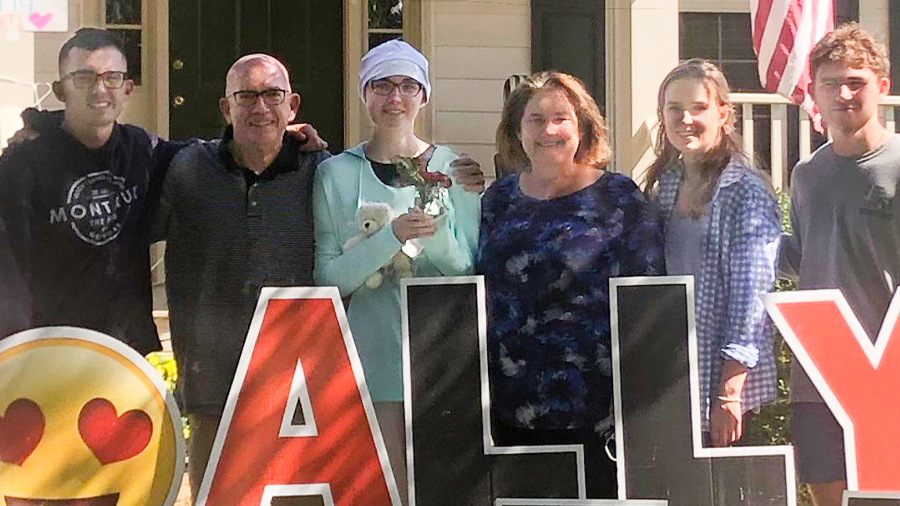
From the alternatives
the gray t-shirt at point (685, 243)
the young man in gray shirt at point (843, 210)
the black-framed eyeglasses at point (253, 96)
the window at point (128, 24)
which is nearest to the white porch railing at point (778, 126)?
the young man in gray shirt at point (843, 210)

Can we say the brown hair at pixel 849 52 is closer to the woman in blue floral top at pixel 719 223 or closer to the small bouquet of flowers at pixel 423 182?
the woman in blue floral top at pixel 719 223

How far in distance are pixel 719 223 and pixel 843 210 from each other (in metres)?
0.32

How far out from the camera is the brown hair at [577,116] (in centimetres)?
253

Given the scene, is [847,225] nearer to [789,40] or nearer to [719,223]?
[719,223]

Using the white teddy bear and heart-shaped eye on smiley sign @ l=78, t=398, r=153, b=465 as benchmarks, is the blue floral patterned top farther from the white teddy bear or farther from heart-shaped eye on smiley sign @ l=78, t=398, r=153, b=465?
heart-shaped eye on smiley sign @ l=78, t=398, r=153, b=465

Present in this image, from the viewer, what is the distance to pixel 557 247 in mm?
2504

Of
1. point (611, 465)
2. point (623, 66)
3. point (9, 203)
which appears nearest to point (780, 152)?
point (623, 66)

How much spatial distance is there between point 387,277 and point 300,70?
523 mm

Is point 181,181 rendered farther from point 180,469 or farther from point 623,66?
point 623,66

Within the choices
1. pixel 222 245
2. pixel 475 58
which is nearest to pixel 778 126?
pixel 475 58

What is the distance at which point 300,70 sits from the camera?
8.14 ft

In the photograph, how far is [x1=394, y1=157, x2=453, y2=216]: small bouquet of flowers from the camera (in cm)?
246

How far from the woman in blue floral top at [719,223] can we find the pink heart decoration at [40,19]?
1.43 metres

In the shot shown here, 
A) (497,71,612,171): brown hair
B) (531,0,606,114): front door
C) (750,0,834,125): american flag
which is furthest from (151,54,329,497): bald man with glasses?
(750,0,834,125): american flag
